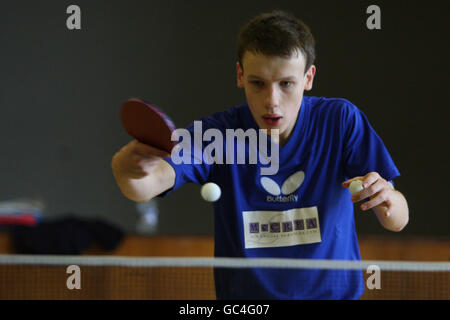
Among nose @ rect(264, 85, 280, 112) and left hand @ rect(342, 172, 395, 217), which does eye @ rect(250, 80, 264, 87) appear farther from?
left hand @ rect(342, 172, 395, 217)

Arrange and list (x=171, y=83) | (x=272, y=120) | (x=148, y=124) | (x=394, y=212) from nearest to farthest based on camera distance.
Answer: (x=148, y=124), (x=394, y=212), (x=272, y=120), (x=171, y=83)

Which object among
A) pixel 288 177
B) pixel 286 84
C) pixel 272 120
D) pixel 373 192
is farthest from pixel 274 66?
pixel 373 192

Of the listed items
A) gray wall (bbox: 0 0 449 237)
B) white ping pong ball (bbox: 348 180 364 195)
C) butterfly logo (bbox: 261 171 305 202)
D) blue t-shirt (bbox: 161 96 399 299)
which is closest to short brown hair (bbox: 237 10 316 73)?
blue t-shirt (bbox: 161 96 399 299)

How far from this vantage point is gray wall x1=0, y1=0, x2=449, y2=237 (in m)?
3.88

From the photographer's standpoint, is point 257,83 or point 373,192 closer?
point 373,192

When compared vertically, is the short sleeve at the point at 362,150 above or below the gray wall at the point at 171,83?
below

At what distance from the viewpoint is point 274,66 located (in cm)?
162

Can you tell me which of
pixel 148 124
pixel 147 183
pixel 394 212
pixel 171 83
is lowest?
pixel 394 212

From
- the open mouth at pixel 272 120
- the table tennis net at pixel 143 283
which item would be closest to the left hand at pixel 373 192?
the open mouth at pixel 272 120

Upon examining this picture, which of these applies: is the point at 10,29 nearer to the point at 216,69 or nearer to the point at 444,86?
the point at 216,69

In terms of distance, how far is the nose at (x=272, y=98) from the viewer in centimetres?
162

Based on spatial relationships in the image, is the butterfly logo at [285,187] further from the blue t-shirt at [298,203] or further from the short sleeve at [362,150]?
the short sleeve at [362,150]

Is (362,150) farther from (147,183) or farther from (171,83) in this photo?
(171,83)

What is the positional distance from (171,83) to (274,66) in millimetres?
2674
